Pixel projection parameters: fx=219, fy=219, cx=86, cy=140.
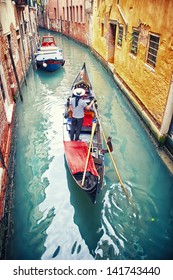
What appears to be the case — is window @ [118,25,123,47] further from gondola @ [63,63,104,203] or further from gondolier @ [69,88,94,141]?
gondolier @ [69,88,94,141]

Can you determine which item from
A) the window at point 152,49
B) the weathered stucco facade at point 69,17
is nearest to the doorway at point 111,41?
the window at point 152,49

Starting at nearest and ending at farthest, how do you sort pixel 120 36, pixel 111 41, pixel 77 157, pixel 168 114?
pixel 77 157 < pixel 168 114 < pixel 120 36 < pixel 111 41

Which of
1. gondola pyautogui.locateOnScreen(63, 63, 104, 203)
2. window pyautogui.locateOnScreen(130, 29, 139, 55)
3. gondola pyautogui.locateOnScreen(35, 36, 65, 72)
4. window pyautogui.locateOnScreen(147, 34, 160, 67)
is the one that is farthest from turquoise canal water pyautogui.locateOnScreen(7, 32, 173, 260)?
gondola pyautogui.locateOnScreen(35, 36, 65, 72)

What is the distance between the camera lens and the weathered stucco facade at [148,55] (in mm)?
5191

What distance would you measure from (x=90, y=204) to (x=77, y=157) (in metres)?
0.96

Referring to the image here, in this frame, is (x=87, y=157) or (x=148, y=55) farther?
(x=148, y=55)

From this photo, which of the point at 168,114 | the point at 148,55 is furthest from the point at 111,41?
the point at 168,114

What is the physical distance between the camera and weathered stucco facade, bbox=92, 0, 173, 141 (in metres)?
5.19

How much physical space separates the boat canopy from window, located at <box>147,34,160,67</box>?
3349 mm

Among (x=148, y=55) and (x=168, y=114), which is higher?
(x=148, y=55)

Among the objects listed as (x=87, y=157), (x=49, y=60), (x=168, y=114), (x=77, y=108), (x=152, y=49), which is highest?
(x=152, y=49)

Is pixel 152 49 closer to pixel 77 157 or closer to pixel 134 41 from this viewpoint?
pixel 134 41

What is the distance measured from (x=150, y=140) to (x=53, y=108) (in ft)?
12.9

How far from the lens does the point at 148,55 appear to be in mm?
6555
